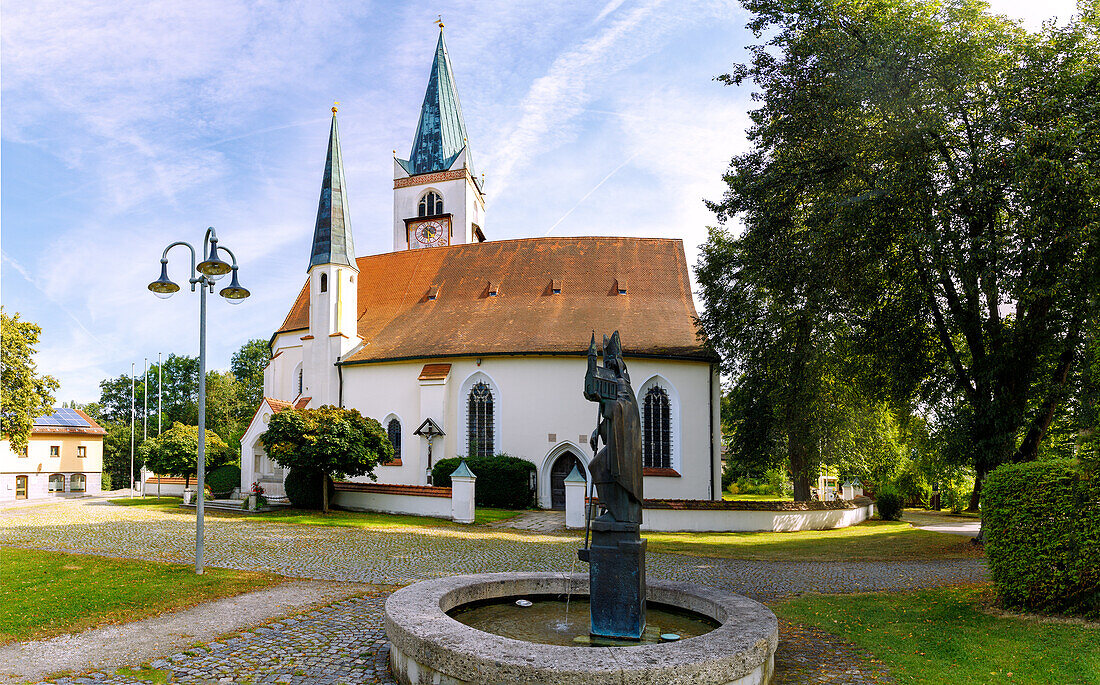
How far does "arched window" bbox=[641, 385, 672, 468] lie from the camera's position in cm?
2617

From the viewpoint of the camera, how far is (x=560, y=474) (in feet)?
86.6

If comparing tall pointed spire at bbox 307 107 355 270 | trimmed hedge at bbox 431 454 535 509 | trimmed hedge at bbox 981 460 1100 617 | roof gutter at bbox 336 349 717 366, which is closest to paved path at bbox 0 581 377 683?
trimmed hedge at bbox 981 460 1100 617

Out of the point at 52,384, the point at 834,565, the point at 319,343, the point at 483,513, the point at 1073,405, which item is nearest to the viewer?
the point at 834,565

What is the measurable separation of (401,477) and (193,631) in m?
19.5

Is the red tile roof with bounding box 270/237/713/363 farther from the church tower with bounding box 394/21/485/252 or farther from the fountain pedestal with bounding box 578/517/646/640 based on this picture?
the fountain pedestal with bounding box 578/517/646/640

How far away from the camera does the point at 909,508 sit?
129 ft

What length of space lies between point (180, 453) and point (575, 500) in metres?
20.8

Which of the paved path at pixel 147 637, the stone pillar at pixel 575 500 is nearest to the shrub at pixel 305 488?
the stone pillar at pixel 575 500

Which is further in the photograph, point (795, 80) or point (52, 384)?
point (52, 384)

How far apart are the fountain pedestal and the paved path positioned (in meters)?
4.41

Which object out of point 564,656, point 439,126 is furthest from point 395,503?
point 439,126

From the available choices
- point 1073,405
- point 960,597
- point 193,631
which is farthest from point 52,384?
point 1073,405

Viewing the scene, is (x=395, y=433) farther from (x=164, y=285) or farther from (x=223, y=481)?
(x=164, y=285)

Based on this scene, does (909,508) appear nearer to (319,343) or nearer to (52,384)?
(319,343)
